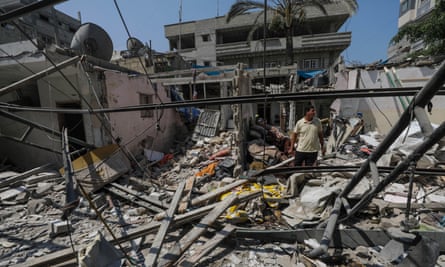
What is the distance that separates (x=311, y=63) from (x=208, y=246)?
1992 cm

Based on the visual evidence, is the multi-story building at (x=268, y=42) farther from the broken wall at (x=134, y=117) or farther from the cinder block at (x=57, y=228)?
the cinder block at (x=57, y=228)

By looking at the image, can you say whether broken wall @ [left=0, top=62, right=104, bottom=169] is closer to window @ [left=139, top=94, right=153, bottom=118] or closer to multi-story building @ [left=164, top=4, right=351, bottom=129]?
window @ [left=139, top=94, right=153, bottom=118]

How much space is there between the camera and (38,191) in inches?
183

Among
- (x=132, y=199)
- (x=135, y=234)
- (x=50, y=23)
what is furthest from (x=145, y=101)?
(x=50, y=23)

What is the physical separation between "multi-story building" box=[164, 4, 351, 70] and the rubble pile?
1494cm

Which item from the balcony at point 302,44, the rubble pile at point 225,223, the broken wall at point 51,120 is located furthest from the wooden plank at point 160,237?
the balcony at point 302,44

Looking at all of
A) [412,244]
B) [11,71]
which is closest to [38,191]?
[11,71]

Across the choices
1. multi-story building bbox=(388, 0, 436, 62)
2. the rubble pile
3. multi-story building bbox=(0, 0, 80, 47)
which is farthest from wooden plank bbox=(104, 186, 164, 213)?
multi-story building bbox=(388, 0, 436, 62)

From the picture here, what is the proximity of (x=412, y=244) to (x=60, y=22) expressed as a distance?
3553cm

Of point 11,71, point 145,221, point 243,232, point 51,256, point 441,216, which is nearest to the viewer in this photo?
point 51,256

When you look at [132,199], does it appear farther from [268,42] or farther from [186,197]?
[268,42]

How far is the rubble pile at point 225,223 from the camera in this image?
95.9 inches

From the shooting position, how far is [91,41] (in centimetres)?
702

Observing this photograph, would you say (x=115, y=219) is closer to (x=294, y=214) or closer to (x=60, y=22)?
(x=294, y=214)
